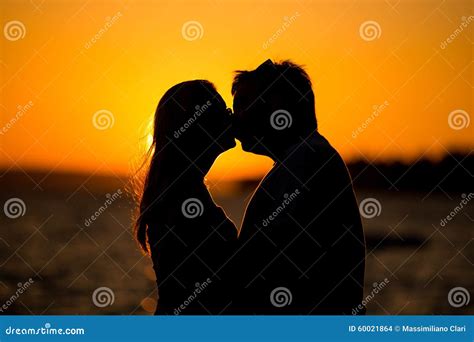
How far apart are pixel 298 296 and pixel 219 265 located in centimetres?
55

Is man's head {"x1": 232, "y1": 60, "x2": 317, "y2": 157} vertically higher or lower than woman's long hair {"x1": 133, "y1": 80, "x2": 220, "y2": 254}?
higher

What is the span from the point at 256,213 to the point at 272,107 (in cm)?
73

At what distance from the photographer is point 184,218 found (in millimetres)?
5031

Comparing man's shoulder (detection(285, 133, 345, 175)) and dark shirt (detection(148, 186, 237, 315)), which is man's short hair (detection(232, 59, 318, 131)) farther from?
dark shirt (detection(148, 186, 237, 315))

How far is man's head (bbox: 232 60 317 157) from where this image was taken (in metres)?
4.96

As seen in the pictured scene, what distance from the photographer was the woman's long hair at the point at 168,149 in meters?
5.10

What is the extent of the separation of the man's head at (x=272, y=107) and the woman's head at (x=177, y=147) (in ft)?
0.68

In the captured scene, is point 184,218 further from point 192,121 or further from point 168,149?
point 192,121

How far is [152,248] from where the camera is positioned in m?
5.09

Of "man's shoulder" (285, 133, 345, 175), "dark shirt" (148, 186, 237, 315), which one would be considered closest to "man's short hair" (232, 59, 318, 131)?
"man's shoulder" (285, 133, 345, 175)

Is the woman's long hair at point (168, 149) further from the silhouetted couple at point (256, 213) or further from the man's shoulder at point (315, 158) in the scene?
the man's shoulder at point (315, 158)
